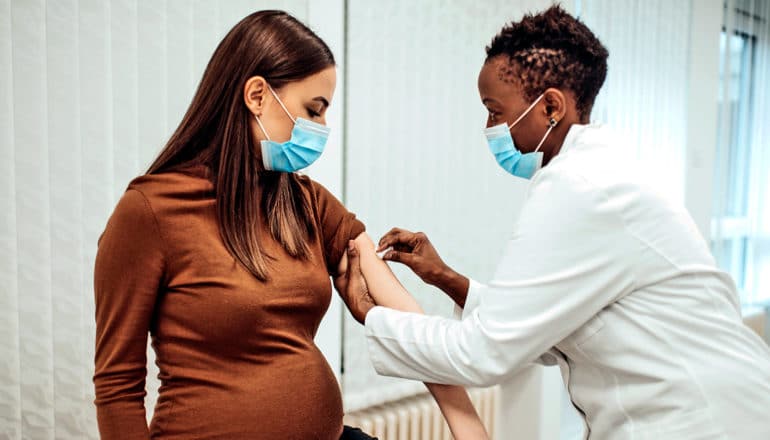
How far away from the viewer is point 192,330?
109cm

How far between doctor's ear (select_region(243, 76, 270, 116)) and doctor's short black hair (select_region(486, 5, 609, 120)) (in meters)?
0.49

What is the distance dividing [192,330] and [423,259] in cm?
62

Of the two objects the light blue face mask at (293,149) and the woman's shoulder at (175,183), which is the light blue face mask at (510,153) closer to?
the light blue face mask at (293,149)

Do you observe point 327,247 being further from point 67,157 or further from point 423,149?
point 423,149

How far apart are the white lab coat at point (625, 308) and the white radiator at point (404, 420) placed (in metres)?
1.16

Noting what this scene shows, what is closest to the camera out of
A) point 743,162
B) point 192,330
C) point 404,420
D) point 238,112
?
point 192,330

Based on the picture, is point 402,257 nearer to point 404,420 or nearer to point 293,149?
point 293,149

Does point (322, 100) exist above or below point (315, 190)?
above

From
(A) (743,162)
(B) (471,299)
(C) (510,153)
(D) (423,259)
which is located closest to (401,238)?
(D) (423,259)

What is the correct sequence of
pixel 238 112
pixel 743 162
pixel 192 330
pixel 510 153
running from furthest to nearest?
pixel 743 162 → pixel 510 153 → pixel 238 112 → pixel 192 330

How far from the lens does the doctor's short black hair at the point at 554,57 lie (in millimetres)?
1257

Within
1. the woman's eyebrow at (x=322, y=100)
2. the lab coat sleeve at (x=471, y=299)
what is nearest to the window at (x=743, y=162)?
the lab coat sleeve at (x=471, y=299)

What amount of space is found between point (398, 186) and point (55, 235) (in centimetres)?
119

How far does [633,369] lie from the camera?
1.16 metres
